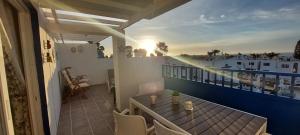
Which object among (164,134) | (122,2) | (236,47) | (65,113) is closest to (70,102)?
(65,113)

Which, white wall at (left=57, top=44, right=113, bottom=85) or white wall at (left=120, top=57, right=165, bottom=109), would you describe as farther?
white wall at (left=57, top=44, right=113, bottom=85)

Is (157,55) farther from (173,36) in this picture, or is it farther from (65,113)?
(65,113)

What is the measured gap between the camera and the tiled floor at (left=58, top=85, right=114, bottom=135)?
278 cm

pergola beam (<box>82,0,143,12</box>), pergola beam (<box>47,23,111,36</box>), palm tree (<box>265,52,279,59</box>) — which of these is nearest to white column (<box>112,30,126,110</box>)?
pergola beam (<box>47,23,111,36</box>)

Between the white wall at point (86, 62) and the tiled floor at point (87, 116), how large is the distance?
2121 millimetres

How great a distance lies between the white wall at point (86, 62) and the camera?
248 inches

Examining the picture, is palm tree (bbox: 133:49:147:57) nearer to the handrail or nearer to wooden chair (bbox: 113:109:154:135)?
the handrail

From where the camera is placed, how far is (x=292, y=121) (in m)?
2.16

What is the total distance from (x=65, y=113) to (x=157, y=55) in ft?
9.67

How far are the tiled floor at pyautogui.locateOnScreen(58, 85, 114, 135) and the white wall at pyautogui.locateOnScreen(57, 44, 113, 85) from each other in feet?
6.96

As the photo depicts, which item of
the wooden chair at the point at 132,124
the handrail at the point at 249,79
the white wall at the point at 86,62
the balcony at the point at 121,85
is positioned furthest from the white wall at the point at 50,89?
the white wall at the point at 86,62

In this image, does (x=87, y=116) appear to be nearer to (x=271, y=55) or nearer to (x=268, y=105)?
(x=268, y=105)

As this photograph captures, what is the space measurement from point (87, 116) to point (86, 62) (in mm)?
3943

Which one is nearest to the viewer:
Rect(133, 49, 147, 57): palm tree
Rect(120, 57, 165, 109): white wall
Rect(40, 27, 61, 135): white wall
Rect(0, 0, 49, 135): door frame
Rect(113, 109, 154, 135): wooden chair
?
Rect(113, 109, 154, 135): wooden chair
